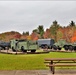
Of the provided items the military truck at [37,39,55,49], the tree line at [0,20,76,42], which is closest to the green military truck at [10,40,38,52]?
the military truck at [37,39,55,49]

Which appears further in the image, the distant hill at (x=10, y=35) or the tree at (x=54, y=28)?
the distant hill at (x=10, y=35)

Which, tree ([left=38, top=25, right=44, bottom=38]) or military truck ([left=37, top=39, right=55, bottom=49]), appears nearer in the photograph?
military truck ([left=37, top=39, right=55, bottom=49])

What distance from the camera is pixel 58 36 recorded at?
10575 centimetres

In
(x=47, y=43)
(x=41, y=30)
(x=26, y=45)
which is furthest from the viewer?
(x=41, y=30)

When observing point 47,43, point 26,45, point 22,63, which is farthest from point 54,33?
point 22,63

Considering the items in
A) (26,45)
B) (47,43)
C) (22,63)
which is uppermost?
(47,43)

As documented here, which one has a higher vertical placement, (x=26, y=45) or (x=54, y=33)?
(x=54, y=33)

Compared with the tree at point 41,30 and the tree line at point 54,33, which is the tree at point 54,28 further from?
the tree at point 41,30

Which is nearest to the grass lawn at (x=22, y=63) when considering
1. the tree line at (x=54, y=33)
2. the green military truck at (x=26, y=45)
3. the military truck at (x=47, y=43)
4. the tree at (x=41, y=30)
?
the green military truck at (x=26, y=45)

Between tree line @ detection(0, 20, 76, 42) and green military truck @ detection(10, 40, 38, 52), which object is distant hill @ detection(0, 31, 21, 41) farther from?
green military truck @ detection(10, 40, 38, 52)

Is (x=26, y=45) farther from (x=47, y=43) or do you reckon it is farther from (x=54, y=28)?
(x=54, y=28)

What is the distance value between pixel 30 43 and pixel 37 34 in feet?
302

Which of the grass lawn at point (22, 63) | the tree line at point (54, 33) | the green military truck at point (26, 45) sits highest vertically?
the tree line at point (54, 33)

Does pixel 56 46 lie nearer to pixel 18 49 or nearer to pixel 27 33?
pixel 18 49
